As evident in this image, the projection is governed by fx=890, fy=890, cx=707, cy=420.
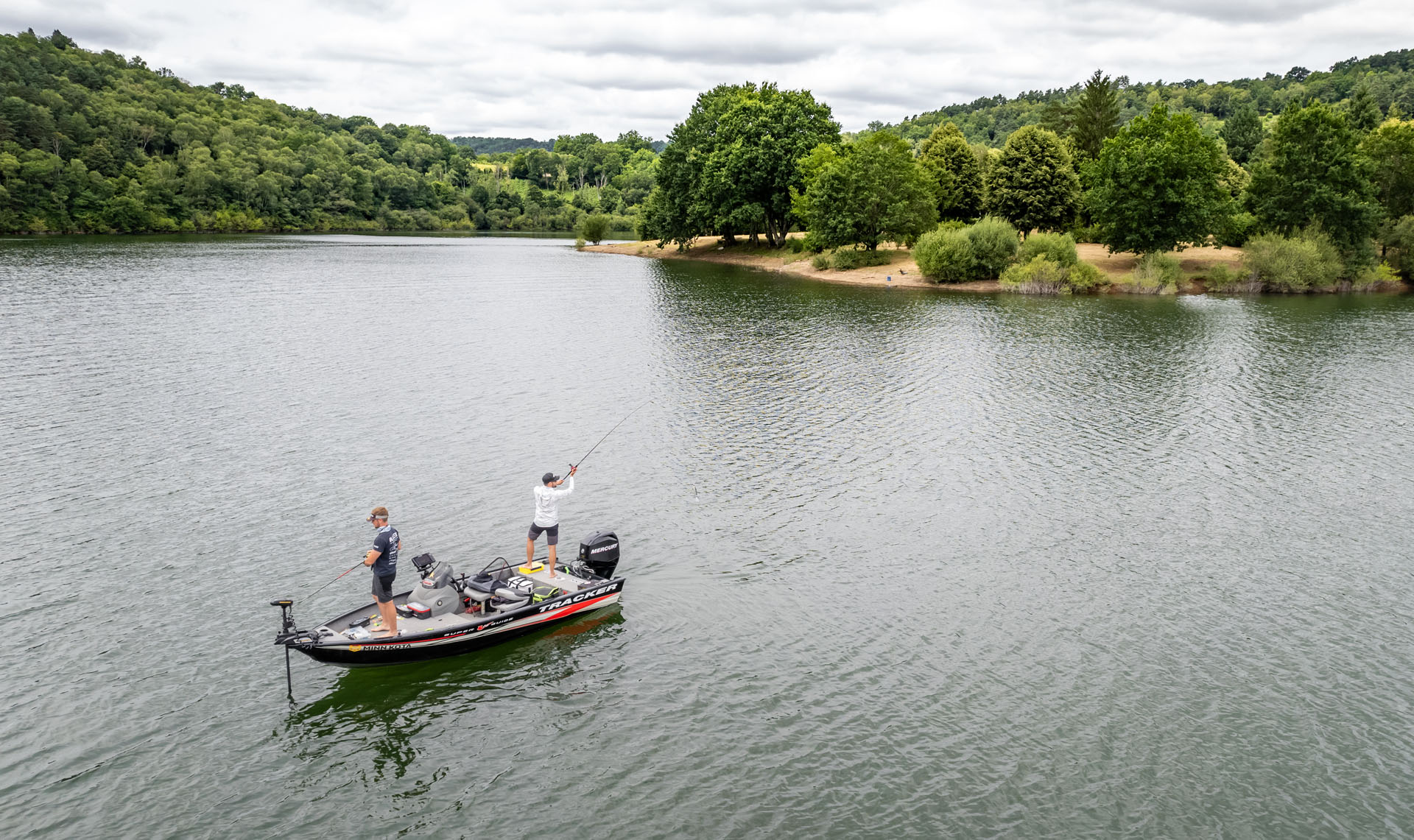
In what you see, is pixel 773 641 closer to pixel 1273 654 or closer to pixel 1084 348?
pixel 1273 654

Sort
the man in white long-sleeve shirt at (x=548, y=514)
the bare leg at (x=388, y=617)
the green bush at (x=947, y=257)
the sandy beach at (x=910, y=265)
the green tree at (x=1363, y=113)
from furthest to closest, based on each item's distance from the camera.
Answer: the green tree at (x=1363, y=113)
the sandy beach at (x=910, y=265)
the green bush at (x=947, y=257)
the man in white long-sleeve shirt at (x=548, y=514)
the bare leg at (x=388, y=617)

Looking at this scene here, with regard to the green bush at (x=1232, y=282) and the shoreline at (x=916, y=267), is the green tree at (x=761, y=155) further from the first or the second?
the green bush at (x=1232, y=282)

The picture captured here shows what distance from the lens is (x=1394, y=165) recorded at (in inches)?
3433

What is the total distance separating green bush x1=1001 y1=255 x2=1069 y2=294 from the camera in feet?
263

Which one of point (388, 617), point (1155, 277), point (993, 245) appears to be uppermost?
point (993, 245)

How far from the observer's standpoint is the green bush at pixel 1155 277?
80.6 metres

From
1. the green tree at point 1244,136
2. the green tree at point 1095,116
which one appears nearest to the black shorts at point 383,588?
the green tree at point 1095,116

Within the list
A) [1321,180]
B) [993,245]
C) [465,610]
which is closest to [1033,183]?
[993,245]

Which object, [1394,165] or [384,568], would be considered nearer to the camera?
[384,568]

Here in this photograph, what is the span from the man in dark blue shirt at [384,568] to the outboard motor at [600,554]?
513 centimetres

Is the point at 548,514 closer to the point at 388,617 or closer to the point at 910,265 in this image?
the point at 388,617

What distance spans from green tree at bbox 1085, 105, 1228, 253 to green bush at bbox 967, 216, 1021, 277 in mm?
7911

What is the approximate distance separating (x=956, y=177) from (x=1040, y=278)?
28.6 m

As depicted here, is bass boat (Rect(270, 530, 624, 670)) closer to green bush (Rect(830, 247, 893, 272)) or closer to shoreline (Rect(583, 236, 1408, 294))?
shoreline (Rect(583, 236, 1408, 294))
